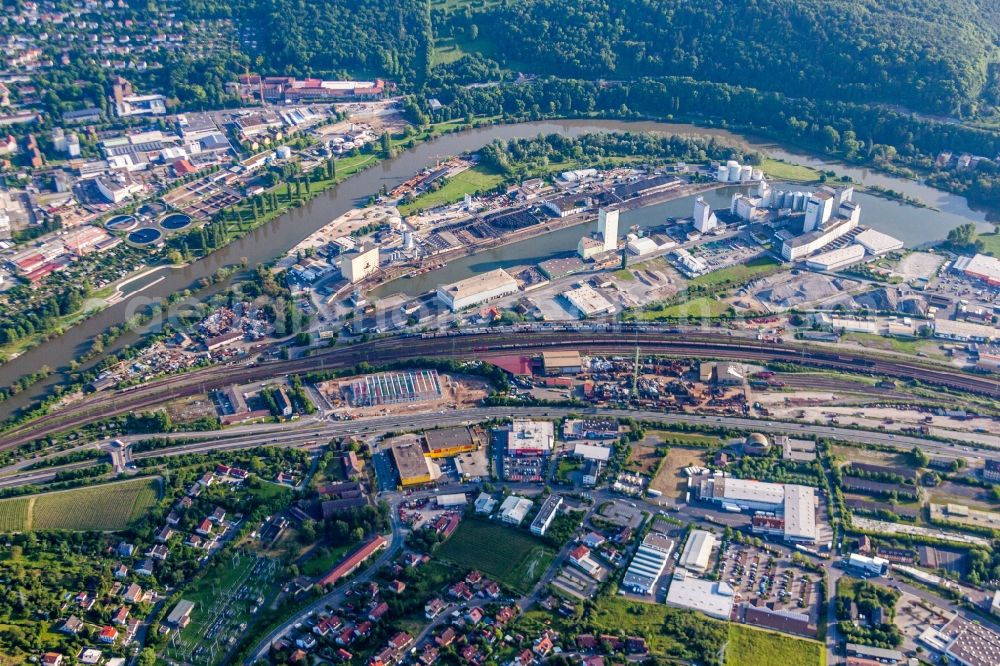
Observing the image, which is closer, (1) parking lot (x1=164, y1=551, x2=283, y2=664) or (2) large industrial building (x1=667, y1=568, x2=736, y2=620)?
(1) parking lot (x1=164, y1=551, x2=283, y2=664)

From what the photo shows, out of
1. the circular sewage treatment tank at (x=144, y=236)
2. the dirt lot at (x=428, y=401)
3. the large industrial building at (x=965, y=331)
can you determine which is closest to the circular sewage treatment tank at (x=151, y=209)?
the circular sewage treatment tank at (x=144, y=236)

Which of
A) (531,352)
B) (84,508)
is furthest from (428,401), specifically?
(84,508)

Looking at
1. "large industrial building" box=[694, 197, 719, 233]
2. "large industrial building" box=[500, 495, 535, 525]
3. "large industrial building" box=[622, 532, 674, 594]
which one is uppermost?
"large industrial building" box=[694, 197, 719, 233]

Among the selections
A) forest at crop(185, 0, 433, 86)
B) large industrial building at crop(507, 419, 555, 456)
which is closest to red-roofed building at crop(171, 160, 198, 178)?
forest at crop(185, 0, 433, 86)

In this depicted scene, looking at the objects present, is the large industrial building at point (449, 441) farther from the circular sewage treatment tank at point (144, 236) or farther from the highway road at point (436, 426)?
the circular sewage treatment tank at point (144, 236)

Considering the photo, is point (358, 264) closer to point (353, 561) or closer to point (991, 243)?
point (353, 561)

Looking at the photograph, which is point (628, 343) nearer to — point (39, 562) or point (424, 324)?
point (424, 324)

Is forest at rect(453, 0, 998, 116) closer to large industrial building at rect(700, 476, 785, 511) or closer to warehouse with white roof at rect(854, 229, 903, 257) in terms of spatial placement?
warehouse with white roof at rect(854, 229, 903, 257)
